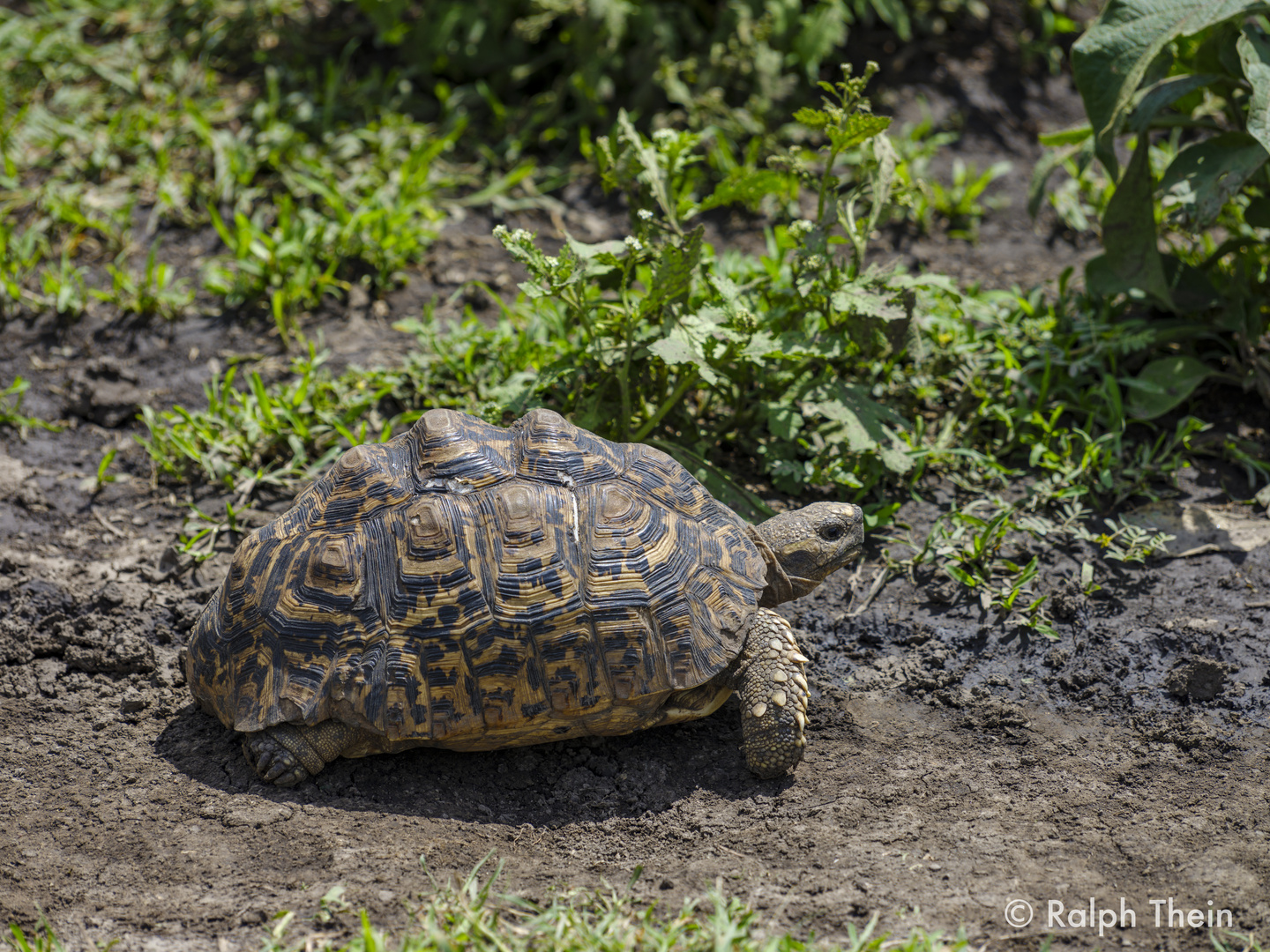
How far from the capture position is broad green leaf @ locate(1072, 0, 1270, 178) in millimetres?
3842

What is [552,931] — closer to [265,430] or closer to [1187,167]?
[265,430]

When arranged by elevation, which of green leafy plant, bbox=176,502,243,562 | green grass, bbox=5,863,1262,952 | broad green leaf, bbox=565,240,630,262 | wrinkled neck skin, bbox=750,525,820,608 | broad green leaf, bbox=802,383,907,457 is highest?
broad green leaf, bbox=565,240,630,262

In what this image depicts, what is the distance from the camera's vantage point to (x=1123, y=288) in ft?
14.7

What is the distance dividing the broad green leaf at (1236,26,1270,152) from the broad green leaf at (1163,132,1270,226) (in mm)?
110

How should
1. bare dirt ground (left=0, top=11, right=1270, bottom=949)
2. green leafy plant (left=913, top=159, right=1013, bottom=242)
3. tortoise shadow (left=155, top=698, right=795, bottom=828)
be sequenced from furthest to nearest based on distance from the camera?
green leafy plant (left=913, top=159, right=1013, bottom=242), tortoise shadow (left=155, top=698, right=795, bottom=828), bare dirt ground (left=0, top=11, right=1270, bottom=949)

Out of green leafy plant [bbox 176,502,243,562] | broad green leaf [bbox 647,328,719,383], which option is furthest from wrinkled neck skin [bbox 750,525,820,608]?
green leafy plant [bbox 176,502,243,562]

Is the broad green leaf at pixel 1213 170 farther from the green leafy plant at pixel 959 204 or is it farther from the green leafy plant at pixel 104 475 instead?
the green leafy plant at pixel 104 475

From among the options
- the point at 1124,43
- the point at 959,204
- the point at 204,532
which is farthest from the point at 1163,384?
the point at 204,532

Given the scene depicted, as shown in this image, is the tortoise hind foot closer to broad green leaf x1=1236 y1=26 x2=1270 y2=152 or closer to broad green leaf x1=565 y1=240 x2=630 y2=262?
broad green leaf x1=565 y1=240 x2=630 y2=262

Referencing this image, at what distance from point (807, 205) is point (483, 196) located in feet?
6.22

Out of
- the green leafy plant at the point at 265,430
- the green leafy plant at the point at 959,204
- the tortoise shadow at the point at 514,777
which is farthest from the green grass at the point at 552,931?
the green leafy plant at the point at 959,204

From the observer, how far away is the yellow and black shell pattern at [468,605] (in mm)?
2865

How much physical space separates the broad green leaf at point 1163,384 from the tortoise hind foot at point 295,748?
3.50 m

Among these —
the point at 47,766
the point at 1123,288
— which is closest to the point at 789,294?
the point at 1123,288
